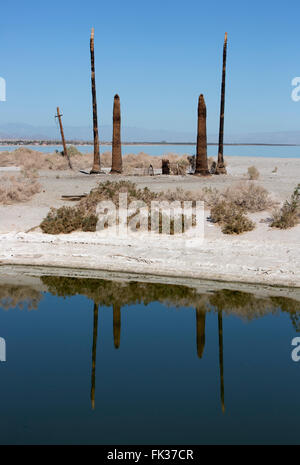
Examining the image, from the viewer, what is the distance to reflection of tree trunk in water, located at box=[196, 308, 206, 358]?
A: 9.30 metres

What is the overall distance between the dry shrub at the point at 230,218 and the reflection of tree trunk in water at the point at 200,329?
5357 millimetres

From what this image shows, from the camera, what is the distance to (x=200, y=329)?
10.2 m

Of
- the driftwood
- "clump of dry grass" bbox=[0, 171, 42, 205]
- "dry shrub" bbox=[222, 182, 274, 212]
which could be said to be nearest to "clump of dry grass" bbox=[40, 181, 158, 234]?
the driftwood

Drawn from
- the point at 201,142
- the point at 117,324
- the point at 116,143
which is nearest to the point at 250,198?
the point at 117,324

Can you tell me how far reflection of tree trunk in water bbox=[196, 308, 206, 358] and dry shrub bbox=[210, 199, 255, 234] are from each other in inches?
211

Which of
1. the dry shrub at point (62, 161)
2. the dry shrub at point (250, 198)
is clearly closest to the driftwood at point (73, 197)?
the dry shrub at point (250, 198)

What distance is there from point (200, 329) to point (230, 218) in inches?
269

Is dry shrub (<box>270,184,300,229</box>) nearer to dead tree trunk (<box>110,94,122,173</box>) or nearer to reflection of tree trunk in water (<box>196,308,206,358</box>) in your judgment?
reflection of tree trunk in water (<box>196,308,206,358</box>)

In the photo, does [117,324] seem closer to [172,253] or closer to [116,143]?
[172,253]

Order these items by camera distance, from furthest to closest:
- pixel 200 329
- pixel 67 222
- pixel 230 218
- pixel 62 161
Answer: pixel 62 161 < pixel 67 222 < pixel 230 218 < pixel 200 329

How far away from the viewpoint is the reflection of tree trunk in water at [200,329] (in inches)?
366

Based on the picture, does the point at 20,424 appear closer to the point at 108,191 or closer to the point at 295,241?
the point at 295,241

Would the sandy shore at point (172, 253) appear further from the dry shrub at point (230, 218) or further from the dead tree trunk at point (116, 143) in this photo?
the dead tree trunk at point (116, 143)

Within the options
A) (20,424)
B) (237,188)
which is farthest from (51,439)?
(237,188)
